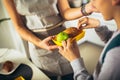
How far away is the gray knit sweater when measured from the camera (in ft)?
1.86

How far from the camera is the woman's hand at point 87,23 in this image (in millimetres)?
706

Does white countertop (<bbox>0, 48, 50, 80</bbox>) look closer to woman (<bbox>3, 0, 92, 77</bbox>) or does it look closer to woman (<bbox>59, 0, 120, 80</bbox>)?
woman (<bbox>3, 0, 92, 77</bbox>)

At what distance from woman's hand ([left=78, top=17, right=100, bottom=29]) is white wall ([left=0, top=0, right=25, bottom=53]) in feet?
0.93

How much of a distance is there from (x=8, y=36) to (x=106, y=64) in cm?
50

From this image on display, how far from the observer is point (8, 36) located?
930 mm

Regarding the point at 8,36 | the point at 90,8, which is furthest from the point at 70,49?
the point at 8,36

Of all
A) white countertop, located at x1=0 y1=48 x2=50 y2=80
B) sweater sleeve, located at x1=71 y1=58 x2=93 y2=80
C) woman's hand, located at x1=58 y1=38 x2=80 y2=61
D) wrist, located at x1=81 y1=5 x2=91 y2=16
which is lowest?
white countertop, located at x1=0 y1=48 x2=50 y2=80

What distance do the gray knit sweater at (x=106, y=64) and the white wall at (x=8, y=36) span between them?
1.01 ft

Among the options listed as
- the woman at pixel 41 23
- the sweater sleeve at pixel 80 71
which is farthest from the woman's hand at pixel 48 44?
the sweater sleeve at pixel 80 71

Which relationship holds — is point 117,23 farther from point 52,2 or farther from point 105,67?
point 52,2

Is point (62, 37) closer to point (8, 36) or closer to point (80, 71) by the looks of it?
point (80, 71)

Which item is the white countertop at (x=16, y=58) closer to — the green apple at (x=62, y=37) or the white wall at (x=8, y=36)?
the white wall at (x=8, y=36)

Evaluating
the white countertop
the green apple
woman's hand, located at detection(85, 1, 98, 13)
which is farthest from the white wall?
woman's hand, located at detection(85, 1, 98, 13)

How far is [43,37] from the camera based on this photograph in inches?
32.1
